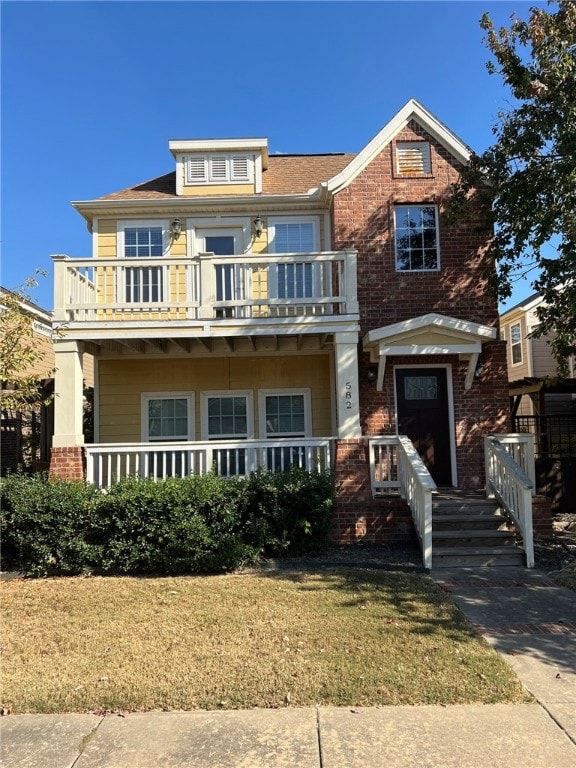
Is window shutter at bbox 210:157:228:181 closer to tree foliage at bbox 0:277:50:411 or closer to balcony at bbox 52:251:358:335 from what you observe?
balcony at bbox 52:251:358:335

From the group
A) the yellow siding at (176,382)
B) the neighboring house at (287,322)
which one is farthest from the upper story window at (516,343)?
the yellow siding at (176,382)

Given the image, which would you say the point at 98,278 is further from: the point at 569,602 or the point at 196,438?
the point at 569,602

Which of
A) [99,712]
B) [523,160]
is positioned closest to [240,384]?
[523,160]

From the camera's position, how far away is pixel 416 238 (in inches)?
427

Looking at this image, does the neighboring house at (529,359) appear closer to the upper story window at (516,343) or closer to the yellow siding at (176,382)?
the upper story window at (516,343)

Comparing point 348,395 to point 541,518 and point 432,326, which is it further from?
point 541,518

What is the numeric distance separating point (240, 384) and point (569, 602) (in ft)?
23.3

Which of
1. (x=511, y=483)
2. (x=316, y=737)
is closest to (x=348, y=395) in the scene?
(x=511, y=483)

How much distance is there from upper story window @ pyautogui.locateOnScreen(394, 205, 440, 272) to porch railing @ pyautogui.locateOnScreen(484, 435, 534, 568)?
11.6 feet

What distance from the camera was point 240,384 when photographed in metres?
11.5

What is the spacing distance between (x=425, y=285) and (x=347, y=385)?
2.87 metres

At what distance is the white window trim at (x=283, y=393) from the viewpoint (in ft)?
37.5

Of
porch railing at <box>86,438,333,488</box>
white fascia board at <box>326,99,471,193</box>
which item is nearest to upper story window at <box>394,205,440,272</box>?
white fascia board at <box>326,99,471,193</box>

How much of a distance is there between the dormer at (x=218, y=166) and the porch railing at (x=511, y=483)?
23.8 ft
